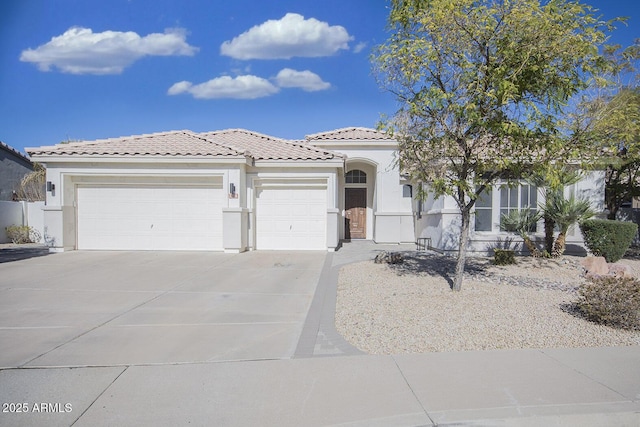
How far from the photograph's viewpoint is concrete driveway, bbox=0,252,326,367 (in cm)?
531

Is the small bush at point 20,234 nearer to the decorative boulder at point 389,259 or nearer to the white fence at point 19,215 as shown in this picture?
the white fence at point 19,215

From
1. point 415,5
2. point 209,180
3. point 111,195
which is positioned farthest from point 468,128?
point 111,195

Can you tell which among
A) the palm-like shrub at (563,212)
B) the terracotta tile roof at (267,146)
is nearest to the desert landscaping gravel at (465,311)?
the palm-like shrub at (563,212)

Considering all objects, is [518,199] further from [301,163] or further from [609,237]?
[301,163]

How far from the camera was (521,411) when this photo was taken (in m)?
3.85

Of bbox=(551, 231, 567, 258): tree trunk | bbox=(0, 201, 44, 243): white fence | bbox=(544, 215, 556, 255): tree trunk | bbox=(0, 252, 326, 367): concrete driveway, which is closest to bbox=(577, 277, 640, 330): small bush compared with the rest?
bbox=(0, 252, 326, 367): concrete driveway

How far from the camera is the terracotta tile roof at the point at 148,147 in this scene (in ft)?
48.5

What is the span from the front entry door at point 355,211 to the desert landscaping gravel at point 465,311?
27.0 feet

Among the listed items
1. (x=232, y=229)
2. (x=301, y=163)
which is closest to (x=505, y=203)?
(x=301, y=163)

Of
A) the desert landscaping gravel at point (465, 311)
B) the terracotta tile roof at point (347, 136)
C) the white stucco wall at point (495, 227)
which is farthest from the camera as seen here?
the terracotta tile roof at point (347, 136)

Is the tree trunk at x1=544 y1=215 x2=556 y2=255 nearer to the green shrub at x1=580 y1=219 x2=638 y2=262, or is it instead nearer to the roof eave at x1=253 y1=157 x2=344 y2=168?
the green shrub at x1=580 y1=219 x2=638 y2=262

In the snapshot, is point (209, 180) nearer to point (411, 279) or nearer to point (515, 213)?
point (411, 279)

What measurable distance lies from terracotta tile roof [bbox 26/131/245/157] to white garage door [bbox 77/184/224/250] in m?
1.23

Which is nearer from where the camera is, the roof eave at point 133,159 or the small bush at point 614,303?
the small bush at point 614,303
